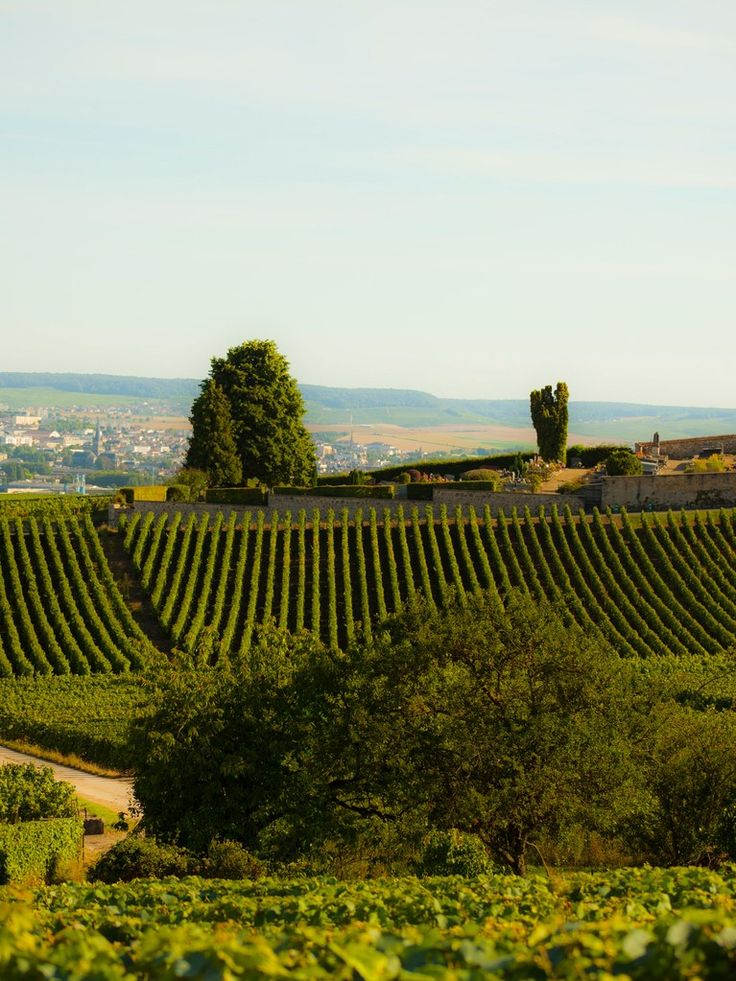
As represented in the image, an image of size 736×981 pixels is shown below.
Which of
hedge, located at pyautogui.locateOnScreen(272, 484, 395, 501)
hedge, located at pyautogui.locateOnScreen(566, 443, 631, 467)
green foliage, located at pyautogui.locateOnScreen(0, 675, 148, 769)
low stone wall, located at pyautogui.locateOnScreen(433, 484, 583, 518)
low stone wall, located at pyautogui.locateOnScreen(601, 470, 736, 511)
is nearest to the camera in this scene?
green foliage, located at pyautogui.locateOnScreen(0, 675, 148, 769)

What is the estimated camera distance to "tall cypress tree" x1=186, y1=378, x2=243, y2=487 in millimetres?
72875

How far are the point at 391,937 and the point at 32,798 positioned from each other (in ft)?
67.0

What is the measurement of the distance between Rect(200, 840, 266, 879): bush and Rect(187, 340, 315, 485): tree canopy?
163 ft

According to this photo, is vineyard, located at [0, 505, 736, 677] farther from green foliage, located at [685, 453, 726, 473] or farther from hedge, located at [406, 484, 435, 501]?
green foliage, located at [685, 453, 726, 473]

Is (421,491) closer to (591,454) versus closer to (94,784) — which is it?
(591,454)

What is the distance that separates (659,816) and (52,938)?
1743 cm

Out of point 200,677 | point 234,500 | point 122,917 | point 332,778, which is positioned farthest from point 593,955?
point 234,500

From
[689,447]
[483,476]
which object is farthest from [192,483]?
[689,447]

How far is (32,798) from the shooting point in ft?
95.2

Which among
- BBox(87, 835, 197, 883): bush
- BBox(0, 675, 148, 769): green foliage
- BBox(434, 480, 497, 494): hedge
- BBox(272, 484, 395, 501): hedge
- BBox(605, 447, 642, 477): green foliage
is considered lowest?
BBox(0, 675, 148, 769): green foliage

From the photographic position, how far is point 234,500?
2518 inches

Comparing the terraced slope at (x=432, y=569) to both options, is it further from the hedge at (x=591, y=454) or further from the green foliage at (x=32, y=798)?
the hedge at (x=591, y=454)

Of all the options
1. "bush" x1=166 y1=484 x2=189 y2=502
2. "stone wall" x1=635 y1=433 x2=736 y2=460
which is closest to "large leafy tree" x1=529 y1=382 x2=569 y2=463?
"stone wall" x1=635 y1=433 x2=736 y2=460

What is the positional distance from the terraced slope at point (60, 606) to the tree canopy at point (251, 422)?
15.5 metres
